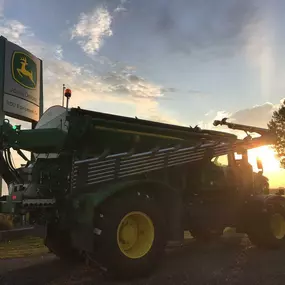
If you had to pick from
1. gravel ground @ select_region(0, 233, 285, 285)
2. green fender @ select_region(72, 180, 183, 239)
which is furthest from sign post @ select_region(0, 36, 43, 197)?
green fender @ select_region(72, 180, 183, 239)

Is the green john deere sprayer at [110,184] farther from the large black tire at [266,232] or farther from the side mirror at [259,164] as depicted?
the side mirror at [259,164]

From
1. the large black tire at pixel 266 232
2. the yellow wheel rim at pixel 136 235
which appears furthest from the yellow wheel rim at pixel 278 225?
the yellow wheel rim at pixel 136 235

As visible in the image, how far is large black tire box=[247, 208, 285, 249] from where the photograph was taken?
970 centimetres

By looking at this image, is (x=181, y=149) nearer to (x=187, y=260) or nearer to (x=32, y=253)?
(x=187, y=260)

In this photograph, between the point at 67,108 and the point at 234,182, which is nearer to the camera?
the point at 67,108

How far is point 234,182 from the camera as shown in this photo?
980 cm

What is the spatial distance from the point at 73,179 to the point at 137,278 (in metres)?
1.93

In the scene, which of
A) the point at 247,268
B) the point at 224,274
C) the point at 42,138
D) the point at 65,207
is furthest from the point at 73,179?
the point at 247,268

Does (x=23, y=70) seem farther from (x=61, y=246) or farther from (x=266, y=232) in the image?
(x=266, y=232)

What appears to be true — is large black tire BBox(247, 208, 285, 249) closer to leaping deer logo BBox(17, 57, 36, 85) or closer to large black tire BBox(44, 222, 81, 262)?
large black tire BBox(44, 222, 81, 262)

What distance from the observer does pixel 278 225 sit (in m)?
10.3

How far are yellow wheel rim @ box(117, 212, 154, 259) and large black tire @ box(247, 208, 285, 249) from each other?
3832 mm

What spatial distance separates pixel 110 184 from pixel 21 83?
28.5ft

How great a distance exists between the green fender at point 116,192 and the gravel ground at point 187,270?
890mm
